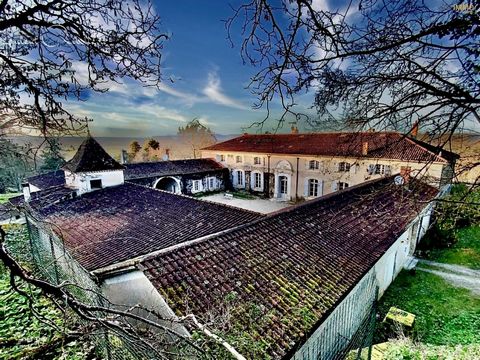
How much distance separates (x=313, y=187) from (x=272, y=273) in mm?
19552

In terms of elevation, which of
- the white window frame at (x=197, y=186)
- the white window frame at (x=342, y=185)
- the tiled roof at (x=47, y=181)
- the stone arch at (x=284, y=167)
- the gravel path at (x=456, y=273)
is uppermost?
the stone arch at (x=284, y=167)

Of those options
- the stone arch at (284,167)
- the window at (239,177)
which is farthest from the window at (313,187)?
the window at (239,177)

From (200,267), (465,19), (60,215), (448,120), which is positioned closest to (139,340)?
(200,267)

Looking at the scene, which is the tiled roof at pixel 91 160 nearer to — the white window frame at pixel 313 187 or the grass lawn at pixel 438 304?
the white window frame at pixel 313 187

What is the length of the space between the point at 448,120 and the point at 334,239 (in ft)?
16.8

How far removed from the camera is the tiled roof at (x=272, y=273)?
4055 mm

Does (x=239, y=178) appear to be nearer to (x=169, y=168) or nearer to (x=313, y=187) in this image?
(x=169, y=168)

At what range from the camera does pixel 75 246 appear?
942 centimetres

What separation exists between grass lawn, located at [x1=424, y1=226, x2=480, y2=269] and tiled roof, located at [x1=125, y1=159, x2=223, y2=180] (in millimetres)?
21078

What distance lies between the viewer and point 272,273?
5.32m

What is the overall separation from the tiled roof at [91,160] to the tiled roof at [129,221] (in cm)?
195

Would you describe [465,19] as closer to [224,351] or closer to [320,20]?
[320,20]

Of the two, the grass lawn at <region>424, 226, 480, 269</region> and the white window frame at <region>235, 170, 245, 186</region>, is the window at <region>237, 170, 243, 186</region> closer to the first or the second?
the white window frame at <region>235, 170, 245, 186</region>

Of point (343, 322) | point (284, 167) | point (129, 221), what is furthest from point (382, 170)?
point (129, 221)
